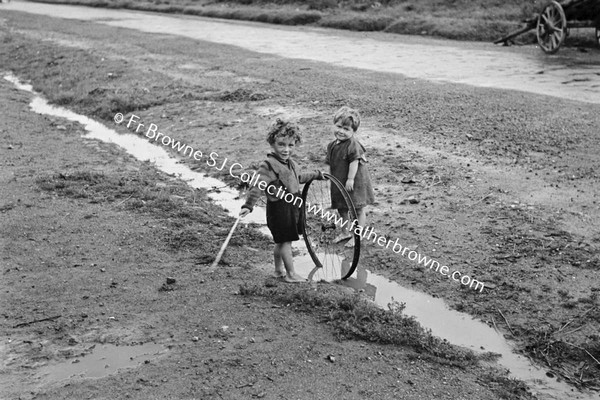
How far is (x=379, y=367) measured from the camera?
4172mm

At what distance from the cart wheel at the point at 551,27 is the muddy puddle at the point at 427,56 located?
0.73 ft

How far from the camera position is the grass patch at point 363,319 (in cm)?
437

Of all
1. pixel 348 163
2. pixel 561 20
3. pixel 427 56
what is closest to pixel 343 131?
pixel 348 163

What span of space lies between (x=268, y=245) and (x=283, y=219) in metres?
0.92

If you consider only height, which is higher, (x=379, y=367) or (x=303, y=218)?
(x=303, y=218)

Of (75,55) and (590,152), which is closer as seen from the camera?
(590,152)

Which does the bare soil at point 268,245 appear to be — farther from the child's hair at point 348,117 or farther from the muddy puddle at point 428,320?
the child's hair at point 348,117

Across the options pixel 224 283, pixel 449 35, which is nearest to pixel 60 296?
pixel 224 283

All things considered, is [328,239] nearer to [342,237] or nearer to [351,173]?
[342,237]

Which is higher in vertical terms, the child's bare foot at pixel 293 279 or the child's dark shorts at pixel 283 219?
the child's dark shorts at pixel 283 219

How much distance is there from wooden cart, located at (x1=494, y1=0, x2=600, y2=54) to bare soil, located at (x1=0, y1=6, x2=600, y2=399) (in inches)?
172

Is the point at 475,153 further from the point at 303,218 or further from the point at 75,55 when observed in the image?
the point at 75,55

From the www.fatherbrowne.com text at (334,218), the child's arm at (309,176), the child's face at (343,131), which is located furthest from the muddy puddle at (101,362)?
the child's face at (343,131)

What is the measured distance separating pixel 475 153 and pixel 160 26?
16.9 metres
